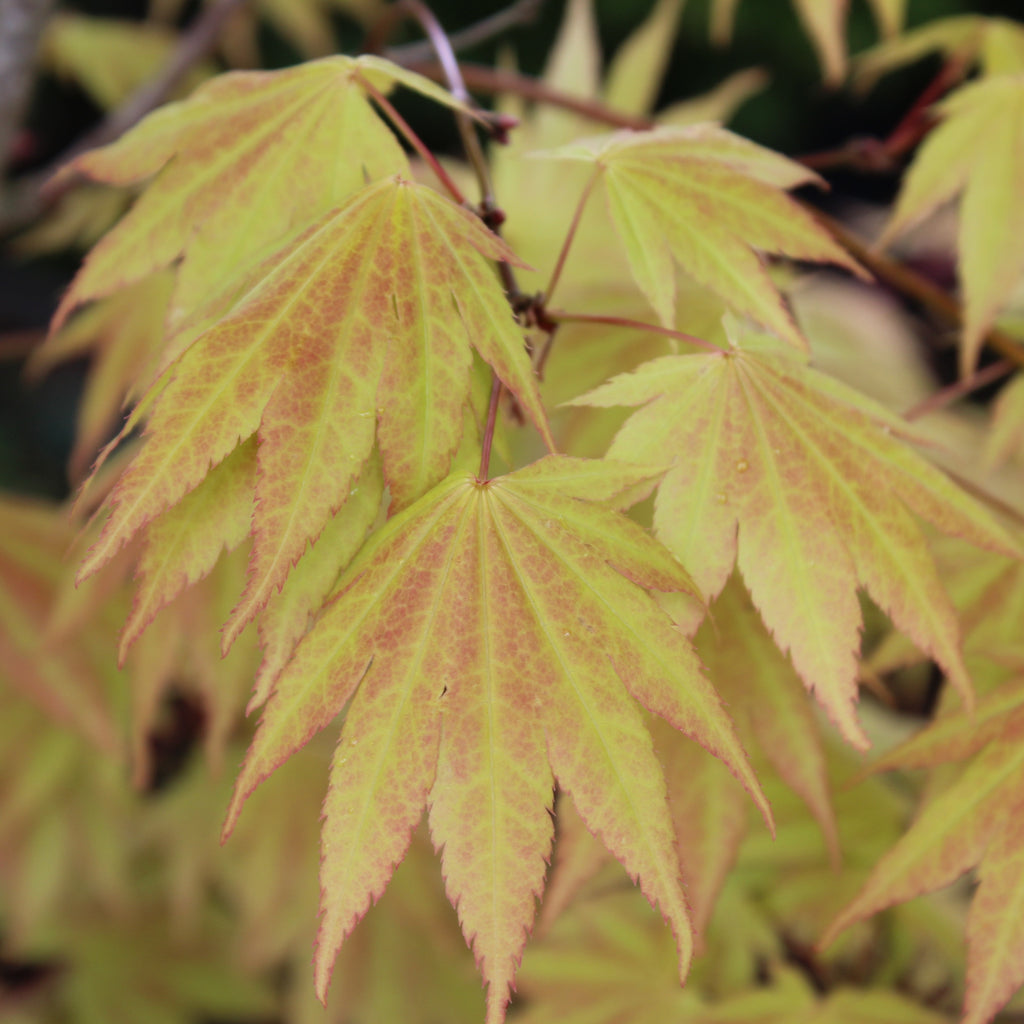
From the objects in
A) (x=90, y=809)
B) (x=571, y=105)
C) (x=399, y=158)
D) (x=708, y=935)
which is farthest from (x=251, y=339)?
(x=90, y=809)

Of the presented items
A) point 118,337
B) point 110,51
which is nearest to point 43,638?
point 118,337

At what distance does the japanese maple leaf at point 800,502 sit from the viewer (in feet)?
1.35

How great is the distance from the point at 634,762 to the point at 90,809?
1089 mm

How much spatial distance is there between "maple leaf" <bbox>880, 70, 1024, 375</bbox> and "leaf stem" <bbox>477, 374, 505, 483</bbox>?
0.37m

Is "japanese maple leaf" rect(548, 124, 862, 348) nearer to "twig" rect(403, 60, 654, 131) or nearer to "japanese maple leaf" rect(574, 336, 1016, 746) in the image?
"japanese maple leaf" rect(574, 336, 1016, 746)

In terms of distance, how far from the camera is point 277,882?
1140 millimetres

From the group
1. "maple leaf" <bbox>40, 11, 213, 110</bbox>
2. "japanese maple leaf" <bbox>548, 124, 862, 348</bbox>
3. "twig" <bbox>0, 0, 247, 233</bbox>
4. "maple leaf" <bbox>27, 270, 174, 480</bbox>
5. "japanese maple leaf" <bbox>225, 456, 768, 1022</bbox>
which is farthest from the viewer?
"maple leaf" <bbox>40, 11, 213, 110</bbox>

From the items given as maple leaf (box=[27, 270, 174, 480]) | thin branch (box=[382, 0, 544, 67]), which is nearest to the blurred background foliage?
maple leaf (box=[27, 270, 174, 480])

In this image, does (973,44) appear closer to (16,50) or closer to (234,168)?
(234,168)

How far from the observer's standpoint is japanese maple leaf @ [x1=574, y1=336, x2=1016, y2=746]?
410 millimetres

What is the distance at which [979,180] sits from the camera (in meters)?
0.66

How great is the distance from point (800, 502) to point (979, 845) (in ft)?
0.66

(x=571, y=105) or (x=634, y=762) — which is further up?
(x=571, y=105)

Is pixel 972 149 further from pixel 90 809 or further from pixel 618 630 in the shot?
pixel 90 809
